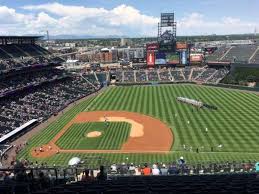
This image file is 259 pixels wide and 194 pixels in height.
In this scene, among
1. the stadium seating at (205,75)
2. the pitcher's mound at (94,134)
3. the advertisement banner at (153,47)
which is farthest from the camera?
the advertisement banner at (153,47)

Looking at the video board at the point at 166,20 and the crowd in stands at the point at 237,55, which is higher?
the video board at the point at 166,20

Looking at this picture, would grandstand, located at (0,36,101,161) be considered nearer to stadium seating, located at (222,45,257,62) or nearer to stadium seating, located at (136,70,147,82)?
stadium seating, located at (136,70,147,82)

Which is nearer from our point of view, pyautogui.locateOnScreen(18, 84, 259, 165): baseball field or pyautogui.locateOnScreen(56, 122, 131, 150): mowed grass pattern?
pyautogui.locateOnScreen(18, 84, 259, 165): baseball field

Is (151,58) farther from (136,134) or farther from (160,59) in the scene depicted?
(136,134)

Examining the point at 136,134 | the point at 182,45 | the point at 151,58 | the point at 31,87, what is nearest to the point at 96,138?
the point at 136,134

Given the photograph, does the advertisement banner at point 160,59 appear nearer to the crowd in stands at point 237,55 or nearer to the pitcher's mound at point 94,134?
the crowd in stands at point 237,55

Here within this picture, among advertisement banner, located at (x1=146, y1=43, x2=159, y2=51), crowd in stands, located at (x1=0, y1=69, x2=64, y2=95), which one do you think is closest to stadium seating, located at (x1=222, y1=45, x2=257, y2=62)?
advertisement banner, located at (x1=146, y1=43, x2=159, y2=51)

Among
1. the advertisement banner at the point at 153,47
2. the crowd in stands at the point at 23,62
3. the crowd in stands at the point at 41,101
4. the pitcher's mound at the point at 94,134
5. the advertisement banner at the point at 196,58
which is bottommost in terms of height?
the pitcher's mound at the point at 94,134

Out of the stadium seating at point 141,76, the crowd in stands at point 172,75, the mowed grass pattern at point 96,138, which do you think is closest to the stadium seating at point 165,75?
the crowd in stands at point 172,75
